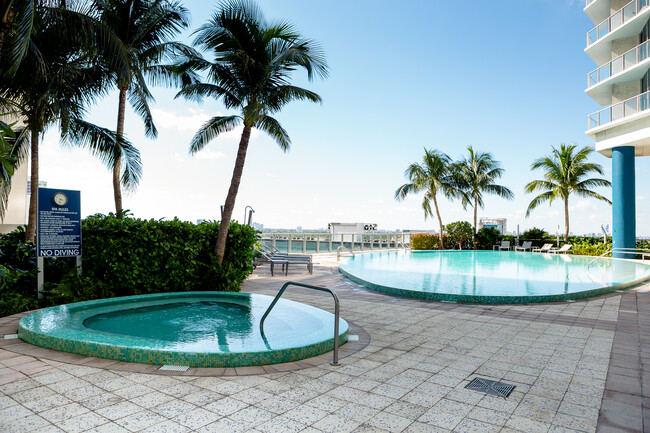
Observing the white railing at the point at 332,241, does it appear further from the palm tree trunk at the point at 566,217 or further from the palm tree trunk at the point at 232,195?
the palm tree trunk at the point at 566,217

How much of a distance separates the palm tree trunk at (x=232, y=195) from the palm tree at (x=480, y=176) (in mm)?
20144

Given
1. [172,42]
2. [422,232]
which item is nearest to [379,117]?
[422,232]

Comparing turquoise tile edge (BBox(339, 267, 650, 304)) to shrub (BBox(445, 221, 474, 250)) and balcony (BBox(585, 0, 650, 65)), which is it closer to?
shrub (BBox(445, 221, 474, 250))

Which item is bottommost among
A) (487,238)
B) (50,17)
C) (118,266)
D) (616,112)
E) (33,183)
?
(118,266)

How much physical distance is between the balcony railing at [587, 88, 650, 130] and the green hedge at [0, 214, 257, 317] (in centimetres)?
1982

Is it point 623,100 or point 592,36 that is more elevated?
point 592,36

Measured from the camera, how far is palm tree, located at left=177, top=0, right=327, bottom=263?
27.6 ft

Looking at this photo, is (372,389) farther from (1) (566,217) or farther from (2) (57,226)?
(1) (566,217)

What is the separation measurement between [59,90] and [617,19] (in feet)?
80.7

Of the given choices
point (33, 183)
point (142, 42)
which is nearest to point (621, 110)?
point (142, 42)

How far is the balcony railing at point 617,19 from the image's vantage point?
17875 mm

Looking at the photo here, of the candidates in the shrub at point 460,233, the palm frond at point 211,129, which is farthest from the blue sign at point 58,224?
the shrub at point 460,233

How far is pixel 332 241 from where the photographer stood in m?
21.5

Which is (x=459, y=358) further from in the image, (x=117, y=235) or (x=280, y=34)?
(x=280, y=34)
